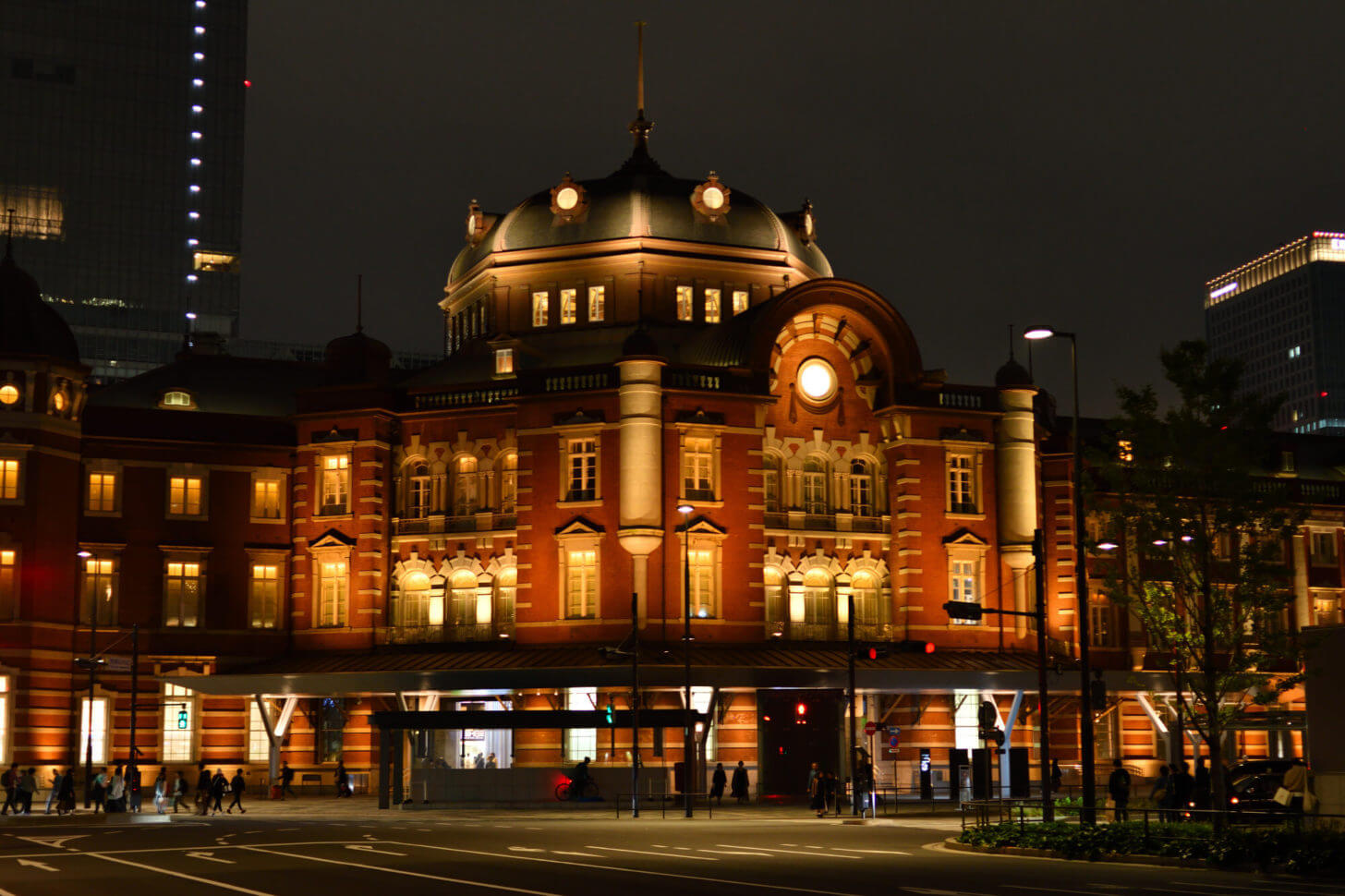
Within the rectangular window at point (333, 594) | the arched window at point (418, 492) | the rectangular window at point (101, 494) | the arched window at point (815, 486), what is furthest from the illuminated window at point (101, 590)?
the arched window at point (815, 486)

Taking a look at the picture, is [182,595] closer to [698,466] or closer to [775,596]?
[698,466]

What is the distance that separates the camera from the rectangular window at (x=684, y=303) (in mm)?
73500

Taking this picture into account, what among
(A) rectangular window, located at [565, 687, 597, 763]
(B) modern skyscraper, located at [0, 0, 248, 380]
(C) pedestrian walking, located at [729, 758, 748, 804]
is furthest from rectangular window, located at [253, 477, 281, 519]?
(B) modern skyscraper, located at [0, 0, 248, 380]

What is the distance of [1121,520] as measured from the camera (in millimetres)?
41906

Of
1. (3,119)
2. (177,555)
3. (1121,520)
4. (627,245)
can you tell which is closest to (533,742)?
(177,555)

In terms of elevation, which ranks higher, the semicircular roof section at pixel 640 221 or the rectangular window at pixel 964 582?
the semicircular roof section at pixel 640 221

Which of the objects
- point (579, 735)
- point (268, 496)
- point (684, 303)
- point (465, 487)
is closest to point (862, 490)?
point (684, 303)

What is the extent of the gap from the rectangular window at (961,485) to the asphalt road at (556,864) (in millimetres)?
22383

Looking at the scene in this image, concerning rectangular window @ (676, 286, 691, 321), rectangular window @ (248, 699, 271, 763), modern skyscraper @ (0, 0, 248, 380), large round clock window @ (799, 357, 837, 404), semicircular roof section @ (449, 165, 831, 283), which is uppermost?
modern skyscraper @ (0, 0, 248, 380)

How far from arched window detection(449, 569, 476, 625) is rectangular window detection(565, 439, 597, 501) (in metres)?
5.43

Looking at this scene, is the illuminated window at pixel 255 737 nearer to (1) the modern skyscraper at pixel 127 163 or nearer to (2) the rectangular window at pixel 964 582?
(2) the rectangular window at pixel 964 582

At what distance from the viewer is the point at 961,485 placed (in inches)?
2702

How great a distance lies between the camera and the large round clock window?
68.1 meters

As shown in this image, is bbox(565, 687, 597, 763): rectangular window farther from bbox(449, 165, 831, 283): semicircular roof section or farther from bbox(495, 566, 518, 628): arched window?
bbox(449, 165, 831, 283): semicircular roof section
